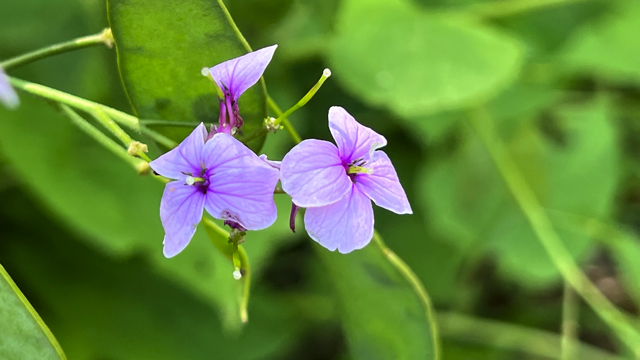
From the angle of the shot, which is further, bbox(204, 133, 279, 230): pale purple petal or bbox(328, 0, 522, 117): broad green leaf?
bbox(328, 0, 522, 117): broad green leaf

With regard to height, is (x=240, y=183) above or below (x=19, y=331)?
above

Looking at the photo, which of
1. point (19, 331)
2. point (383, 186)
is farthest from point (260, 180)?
point (19, 331)

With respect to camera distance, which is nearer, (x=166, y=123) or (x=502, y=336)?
(x=166, y=123)

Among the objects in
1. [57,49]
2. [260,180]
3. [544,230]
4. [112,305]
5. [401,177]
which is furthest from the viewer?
[401,177]

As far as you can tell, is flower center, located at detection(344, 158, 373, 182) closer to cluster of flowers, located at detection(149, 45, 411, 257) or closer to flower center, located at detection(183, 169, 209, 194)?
cluster of flowers, located at detection(149, 45, 411, 257)

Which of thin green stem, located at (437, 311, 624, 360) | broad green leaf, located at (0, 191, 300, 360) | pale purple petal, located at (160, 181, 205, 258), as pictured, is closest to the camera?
pale purple petal, located at (160, 181, 205, 258)

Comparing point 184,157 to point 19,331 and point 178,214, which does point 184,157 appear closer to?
point 178,214

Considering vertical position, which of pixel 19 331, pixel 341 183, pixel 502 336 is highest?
pixel 341 183

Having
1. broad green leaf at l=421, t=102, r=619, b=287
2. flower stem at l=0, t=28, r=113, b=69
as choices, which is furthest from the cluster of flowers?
broad green leaf at l=421, t=102, r=619, b=287

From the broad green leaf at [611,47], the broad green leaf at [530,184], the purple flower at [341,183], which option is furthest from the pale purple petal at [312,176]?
the broad green leaf at [611,47]
